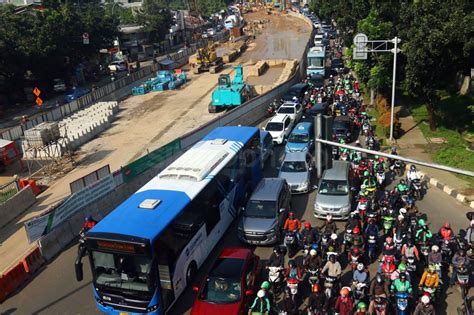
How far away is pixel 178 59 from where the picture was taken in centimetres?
6775

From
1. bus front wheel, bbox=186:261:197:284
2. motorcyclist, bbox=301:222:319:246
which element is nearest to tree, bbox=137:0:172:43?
bus front wheel, bbox=186:261:197:284

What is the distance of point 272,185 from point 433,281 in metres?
7.29

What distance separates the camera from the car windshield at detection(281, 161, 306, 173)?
20250mm

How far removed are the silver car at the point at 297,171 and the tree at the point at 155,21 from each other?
68.9m

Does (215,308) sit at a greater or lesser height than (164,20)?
lesser

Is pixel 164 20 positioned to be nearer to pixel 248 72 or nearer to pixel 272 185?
pixel 248 72

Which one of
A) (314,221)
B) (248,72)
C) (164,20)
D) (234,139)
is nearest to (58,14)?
(248,72)

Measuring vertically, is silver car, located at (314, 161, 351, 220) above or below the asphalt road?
above

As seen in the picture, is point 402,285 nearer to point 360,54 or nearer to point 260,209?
point 260,209

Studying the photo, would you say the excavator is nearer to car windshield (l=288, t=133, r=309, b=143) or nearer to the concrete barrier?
car windshield (l=288, t=133, r=309, b=143)

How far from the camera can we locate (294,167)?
20.3 metres

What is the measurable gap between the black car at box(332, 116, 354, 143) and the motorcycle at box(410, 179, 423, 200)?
7.13 m

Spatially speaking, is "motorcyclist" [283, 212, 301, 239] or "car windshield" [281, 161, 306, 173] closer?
"motorcyclist" [283, 212, 301, 239]

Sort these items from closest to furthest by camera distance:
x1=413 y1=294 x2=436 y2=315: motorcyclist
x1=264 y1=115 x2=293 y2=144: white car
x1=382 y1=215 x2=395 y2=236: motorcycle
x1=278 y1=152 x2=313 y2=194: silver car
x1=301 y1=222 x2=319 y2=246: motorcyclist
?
x1=413 y1=294 x2=436 y2=315: motorcyclist
x1=301 y1=222 x2=319 y2=246: motorcyclist
x1=382 y1=215 x2=395 y2=236: motorcycle
x1=278 y1=152 x2=313 y2=194: silver car
x1=264 y1=115 x2=293 y2=144: white car
